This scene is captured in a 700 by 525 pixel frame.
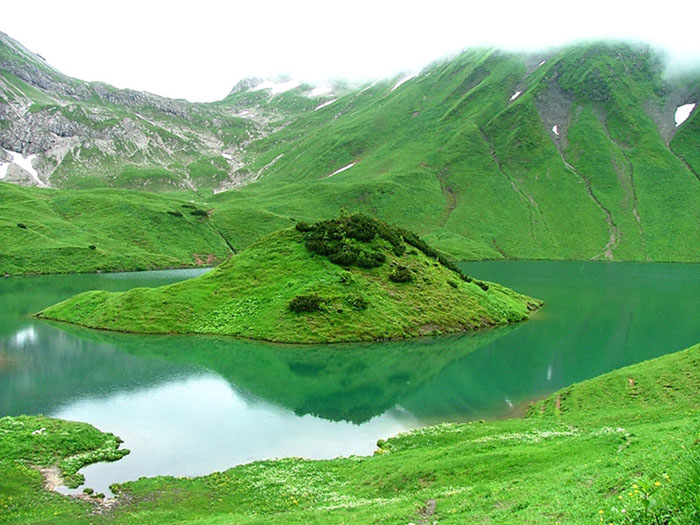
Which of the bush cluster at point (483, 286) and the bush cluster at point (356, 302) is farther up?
the bush cluster at point (483, 286)

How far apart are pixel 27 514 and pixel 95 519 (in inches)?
116

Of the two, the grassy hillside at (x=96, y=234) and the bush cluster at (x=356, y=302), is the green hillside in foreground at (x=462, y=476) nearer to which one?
the bush cluster at (x=356, y=302)

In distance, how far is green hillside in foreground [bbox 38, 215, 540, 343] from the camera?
6675 cm

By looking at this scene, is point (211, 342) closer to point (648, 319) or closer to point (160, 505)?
point (160, 505)

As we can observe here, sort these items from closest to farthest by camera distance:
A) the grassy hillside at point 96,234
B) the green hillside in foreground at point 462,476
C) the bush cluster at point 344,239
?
the green hillside in foreground at point 462,476 → the bush cluster at point 344,239 → the grassy hillside at point 96,234

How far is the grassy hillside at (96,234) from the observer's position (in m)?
138

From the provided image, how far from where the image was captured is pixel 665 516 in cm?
752

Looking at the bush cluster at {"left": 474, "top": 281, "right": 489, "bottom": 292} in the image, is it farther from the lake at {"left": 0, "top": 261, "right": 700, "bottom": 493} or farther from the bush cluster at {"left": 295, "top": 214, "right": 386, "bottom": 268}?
the bush cluster at {"left": 295, "top": 214, "right": 386, "bottom": 268}

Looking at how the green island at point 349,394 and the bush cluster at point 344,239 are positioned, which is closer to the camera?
the green island at point 349,394

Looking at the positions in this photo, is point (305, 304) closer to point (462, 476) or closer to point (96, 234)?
point (462, 476)

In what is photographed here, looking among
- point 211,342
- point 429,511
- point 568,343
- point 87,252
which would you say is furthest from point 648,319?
point 87,252

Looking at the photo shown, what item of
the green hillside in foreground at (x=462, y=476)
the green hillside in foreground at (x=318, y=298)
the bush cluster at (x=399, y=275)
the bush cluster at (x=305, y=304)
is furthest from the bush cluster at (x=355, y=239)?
the green hillside in foreground at (x=462, y=476)

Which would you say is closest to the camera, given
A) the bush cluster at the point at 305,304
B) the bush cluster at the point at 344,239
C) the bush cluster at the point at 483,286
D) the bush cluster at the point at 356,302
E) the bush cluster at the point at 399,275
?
the bush cluster at the point at 305,304

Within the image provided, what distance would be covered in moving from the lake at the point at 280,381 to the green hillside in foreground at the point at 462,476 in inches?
128
